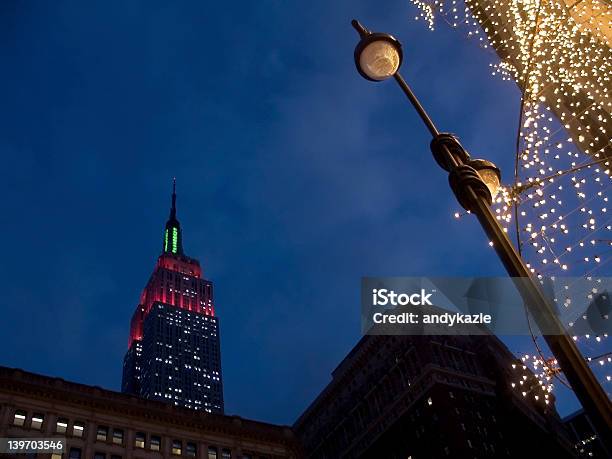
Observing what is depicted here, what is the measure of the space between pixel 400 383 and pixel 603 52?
75.5 m

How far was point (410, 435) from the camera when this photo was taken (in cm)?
8075

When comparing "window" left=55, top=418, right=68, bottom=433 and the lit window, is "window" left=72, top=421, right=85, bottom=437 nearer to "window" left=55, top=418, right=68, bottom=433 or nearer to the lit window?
"window" left=55, top=418, right=68, bottom=433

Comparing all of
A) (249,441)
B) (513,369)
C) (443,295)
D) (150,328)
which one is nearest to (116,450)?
(249,441)

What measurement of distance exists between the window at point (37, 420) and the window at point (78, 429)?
2182 mm

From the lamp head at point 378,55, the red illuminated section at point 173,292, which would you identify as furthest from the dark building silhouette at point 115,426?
the red illuminated section at point 173,292

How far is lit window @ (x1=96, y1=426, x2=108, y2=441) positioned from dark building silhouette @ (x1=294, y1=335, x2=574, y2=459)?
46.0 m

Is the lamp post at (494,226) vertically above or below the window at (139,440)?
below

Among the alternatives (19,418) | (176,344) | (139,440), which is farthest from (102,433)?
(176,344)

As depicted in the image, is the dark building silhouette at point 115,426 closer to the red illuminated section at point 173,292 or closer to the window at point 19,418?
the window at point 19,418

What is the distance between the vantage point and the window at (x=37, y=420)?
125 feet

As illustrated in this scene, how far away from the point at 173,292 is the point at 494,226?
6902 inches

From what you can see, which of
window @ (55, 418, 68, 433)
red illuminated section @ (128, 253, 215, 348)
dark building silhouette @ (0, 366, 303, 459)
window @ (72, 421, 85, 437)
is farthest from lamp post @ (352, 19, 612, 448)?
red illuminated section @ (128, 253, 215, 348)

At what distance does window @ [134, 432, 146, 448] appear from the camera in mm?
41719

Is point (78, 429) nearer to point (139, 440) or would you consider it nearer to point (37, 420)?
point (37, 420)
